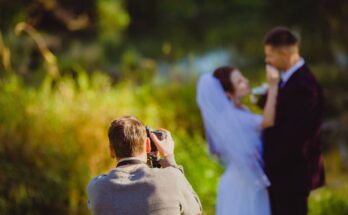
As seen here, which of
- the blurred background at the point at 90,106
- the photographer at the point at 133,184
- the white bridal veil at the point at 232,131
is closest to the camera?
the photographer at the point at 133,184

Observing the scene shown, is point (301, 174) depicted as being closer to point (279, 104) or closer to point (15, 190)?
point (279, 104)

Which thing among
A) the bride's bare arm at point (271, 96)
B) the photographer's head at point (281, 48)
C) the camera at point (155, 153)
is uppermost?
the photographer's head at point (281, 48)

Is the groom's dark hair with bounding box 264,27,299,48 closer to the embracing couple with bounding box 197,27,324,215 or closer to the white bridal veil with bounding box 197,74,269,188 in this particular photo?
the embracing couple with bounding box 197,27,324,215

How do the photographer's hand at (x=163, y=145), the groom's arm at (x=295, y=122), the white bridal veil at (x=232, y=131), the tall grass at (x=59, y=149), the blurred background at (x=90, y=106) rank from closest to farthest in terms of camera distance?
the photographer's hand at (x=163, y=145) < the groom's arm at (x=295, y=122) < the white bridal veil at (x=232, y=131) < the tall grass at (x=59, y=149) < the blurred background at (x=90, y=106)

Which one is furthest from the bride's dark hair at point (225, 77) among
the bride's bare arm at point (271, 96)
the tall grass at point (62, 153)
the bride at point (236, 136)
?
the tall grass at point (62, 153)

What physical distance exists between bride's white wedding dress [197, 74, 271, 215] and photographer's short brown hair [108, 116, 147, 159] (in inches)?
72.1

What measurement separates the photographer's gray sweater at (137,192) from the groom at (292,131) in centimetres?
168

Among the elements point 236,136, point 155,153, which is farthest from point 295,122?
point 155,153

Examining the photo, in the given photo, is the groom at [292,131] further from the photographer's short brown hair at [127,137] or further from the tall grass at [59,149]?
the tall grass at [59,149]

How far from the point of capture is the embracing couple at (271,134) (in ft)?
14.6

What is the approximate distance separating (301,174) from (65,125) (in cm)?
303

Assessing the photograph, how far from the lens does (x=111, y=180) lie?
2.90m

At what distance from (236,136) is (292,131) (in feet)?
1.41

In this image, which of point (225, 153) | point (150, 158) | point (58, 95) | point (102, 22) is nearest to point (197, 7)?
A: point (102, 22)
